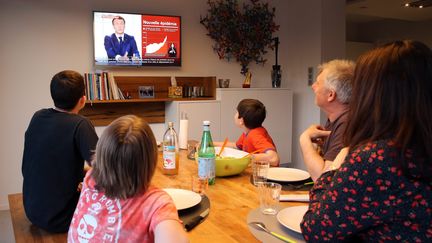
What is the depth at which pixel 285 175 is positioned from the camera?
185cm

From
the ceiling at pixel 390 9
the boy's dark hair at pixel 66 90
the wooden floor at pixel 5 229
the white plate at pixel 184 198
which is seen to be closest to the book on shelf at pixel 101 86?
the wooden floor at pixel 5 229

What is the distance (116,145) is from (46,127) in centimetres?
87

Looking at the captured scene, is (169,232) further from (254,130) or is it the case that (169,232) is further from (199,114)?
(199,114)

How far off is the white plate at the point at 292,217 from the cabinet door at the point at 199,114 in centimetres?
284

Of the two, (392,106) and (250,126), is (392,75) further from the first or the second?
(250,126)

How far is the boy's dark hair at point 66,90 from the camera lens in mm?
1881

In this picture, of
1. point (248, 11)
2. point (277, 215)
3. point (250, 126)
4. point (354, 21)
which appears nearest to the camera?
point (277, 215)

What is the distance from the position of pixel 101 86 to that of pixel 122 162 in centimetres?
297

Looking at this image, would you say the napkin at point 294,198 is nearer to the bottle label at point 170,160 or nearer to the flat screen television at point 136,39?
the bottle label at point 170,160

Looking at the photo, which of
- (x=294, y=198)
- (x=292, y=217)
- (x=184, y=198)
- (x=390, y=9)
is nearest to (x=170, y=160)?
(x=184, y=198)

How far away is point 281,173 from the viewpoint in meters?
1.88

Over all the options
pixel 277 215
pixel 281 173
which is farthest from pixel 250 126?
pixel 277 215

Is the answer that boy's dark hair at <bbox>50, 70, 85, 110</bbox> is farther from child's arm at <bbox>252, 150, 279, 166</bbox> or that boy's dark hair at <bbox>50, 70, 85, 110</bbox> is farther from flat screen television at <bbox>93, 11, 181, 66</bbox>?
flat screen television at <bbox>93, 11, 181, 66</bbox>

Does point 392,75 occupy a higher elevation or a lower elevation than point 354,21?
lower
